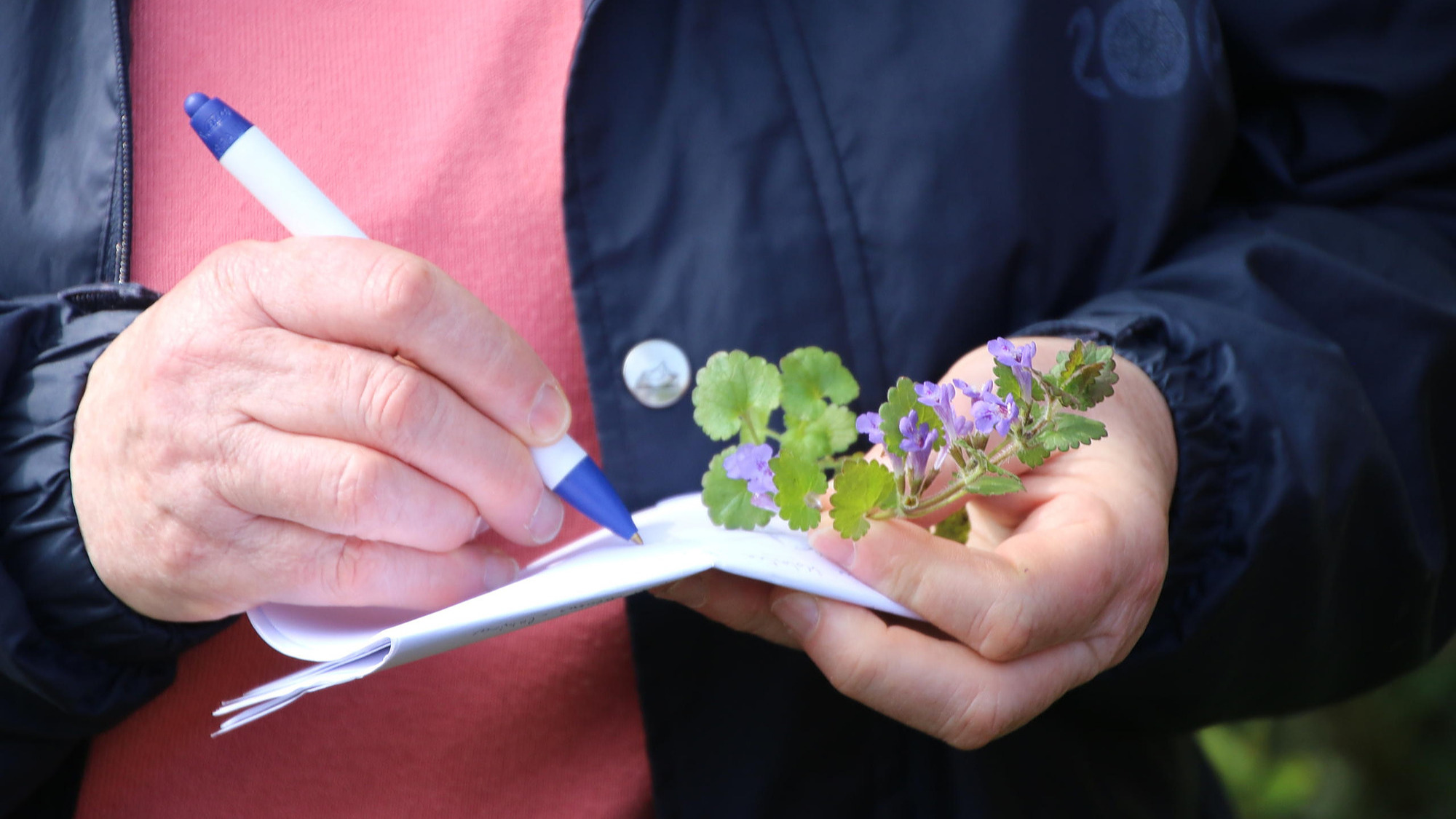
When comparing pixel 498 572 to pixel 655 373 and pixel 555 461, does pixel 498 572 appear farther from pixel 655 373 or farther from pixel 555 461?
pixel 655 373

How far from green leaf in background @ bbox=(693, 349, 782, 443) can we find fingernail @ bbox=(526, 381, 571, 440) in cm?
15

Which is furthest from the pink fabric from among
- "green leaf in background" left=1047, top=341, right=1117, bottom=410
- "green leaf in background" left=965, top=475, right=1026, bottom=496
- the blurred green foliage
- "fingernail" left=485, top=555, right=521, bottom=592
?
the blurred green foliage

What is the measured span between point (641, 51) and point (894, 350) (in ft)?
1.86

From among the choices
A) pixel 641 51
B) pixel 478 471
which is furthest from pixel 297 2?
pixel 478 471

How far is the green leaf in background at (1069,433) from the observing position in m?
0.85

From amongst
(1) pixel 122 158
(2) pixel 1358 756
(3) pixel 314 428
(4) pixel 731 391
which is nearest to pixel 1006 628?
(4) pixel 731 391

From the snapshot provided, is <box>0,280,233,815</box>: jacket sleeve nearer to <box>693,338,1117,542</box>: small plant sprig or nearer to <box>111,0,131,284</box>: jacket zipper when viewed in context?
<box>111,0,131,284</box>: jacket zipper

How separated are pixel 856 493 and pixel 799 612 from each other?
0.60ft

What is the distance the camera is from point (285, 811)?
1.22 meters

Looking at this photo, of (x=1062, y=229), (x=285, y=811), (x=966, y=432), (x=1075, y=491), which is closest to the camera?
(x=966, y=432)

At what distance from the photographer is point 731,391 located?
39.6 inches

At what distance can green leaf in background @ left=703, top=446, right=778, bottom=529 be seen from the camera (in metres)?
0.98

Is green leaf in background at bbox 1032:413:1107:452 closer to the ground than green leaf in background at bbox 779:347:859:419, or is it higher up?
closer to the ground

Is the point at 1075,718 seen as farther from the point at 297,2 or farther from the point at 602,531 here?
the point at 297,2
